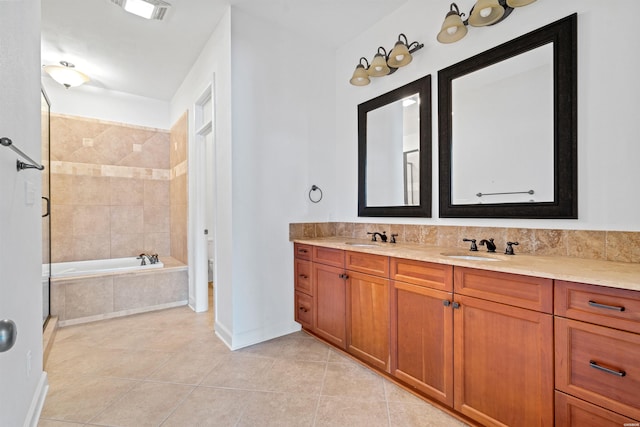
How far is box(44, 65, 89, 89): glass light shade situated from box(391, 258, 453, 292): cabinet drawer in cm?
390

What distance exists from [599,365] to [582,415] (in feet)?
0.74

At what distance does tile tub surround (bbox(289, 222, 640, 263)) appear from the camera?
1465 millimetres

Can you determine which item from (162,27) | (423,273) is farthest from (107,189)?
(423,273)

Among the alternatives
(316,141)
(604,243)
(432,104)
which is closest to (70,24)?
(316,141)

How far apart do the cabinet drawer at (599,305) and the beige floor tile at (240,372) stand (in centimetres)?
175

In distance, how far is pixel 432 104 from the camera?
229cm

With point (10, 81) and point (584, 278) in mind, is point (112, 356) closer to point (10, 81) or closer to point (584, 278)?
point (10, 81)

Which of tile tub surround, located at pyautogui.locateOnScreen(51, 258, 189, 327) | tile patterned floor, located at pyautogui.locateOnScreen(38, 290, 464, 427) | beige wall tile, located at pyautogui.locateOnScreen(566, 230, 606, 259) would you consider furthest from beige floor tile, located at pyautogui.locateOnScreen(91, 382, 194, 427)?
beige wall tile, located at pyautogui.locateOnScreen(566, 230, 606, 259)

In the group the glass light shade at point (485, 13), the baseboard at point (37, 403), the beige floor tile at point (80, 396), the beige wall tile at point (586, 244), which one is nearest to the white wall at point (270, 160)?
the beige floor tile at point (80, 396)

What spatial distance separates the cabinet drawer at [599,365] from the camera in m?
1.05

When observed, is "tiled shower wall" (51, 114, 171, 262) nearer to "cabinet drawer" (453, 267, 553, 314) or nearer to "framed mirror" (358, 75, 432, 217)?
"framed mirror" (358, 75, 432, 217)

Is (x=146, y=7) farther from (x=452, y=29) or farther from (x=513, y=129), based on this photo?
(x=513, y=129)

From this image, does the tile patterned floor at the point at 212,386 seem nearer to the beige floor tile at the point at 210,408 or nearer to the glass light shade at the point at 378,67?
the beige floor tile at the point at 210,408

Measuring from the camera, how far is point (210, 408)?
1.74 meters
